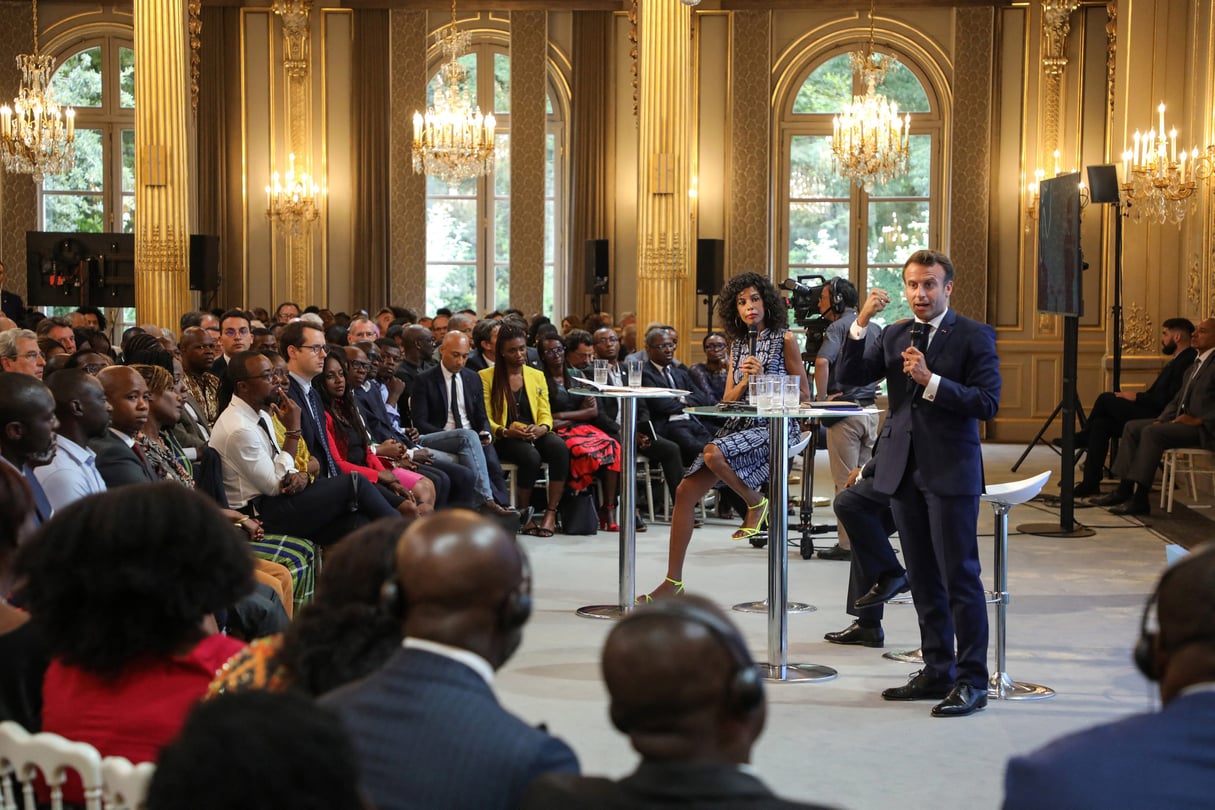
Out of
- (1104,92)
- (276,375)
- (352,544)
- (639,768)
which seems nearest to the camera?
(639,768)

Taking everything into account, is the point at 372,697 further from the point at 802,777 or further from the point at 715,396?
the point at 715,396

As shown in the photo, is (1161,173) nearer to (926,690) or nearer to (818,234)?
(818,234)

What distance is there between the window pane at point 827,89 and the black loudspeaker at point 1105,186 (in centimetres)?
470

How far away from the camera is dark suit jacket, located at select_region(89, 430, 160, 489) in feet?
15.4

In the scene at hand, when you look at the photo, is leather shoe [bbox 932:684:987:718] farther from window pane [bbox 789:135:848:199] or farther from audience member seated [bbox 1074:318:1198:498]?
window pane [bbox 789:135:848:199]

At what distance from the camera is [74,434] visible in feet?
14.5

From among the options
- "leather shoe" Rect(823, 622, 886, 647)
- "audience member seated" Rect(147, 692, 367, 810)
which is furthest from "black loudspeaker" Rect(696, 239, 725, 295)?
"audience member seated" Rect(147, 692, 367, 810)

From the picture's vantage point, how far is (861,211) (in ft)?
48.7

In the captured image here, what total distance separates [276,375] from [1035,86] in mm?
10430

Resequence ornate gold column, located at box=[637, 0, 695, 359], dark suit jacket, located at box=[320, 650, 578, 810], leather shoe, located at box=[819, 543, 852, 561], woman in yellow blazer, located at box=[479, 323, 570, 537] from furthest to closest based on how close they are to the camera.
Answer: ornate gold column, located at box=[637, 0, 695, 359] < woman in yellow blazer, located at box=[479, 323, 570, 537] < leather shoe, located at box=[819, 543, 852, 561] < dark suit jacket, located at box=[320, 650, 578, 810]

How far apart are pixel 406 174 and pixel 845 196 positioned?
450 centimetres

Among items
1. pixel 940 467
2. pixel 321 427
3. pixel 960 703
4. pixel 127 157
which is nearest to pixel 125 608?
pixel 940 467

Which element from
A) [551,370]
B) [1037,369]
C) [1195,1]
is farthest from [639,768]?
[1037,369]

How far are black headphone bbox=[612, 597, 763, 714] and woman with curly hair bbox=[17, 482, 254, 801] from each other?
0.97 metres
